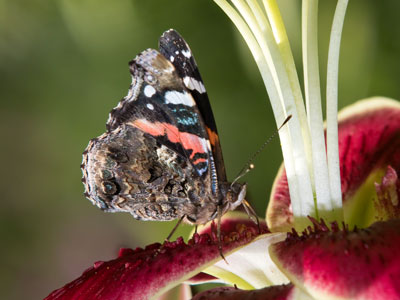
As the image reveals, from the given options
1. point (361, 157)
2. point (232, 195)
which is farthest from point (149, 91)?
point (361, 157)

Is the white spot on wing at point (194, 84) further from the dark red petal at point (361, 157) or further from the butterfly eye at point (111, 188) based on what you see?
the dark red petal at point (361, 157)

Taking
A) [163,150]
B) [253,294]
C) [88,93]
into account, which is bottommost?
[253,294]

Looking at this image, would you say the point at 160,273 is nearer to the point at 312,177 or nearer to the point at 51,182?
the point at 312,177

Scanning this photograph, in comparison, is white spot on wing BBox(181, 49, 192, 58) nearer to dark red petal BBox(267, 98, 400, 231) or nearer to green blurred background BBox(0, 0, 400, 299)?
dark red petal BBox(267, 98, 400, 231)

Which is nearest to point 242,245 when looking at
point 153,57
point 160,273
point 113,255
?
point 160,273

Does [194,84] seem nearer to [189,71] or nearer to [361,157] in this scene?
[189,71]

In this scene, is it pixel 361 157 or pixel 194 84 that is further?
pixel 361 157
